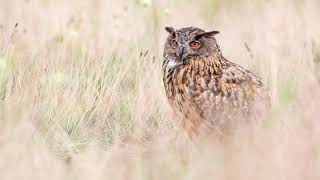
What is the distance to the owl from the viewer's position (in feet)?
21.0

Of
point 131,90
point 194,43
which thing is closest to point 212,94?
point 194,43

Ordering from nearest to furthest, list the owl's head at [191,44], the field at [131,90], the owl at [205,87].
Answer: the field at [131,90]
the owl at [205,87]
the owl's head at [191,44]

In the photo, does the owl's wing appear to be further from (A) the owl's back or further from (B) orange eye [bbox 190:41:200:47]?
(B) orange eye [bbox 190:41:200:47]

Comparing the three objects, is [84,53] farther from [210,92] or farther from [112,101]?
[210,92]

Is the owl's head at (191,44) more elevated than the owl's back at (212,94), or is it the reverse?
the owl's head at (191,44)

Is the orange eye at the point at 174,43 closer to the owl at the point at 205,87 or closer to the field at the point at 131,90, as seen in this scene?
the owl at the point at 205,87

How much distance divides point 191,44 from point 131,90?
29.9 inches

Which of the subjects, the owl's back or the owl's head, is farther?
the owl's head

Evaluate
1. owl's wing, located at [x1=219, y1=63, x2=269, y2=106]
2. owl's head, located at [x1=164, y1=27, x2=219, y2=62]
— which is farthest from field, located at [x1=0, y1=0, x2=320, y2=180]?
owl's head, located at [x1=164, y1=27, x2=219, y2=62]

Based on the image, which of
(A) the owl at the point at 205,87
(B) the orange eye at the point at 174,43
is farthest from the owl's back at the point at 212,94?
(B) the orange eye at the point at 174,43

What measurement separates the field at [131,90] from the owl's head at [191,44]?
1.47ft

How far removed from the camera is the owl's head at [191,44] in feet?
22.3

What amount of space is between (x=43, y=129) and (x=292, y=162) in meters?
2.24

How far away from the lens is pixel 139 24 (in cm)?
920
